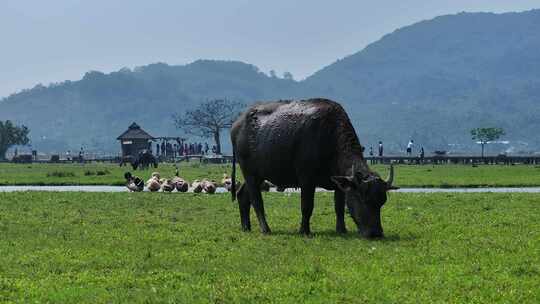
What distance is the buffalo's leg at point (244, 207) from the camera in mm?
19844

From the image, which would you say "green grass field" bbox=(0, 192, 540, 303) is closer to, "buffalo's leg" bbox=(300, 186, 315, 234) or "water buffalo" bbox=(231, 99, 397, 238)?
"buffalo's leg" bbox=(300, 186, 315, 234)

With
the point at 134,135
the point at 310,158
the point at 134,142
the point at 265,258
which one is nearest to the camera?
the point at 265,258

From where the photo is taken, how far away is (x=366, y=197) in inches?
662

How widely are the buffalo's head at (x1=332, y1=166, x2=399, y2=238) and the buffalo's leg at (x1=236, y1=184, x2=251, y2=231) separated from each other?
Answer: 11.0 feet

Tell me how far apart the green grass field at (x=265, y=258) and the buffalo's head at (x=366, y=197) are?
521 mm

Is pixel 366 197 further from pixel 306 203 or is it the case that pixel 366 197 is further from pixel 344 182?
pixel 306 203

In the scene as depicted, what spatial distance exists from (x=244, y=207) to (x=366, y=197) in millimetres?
4256

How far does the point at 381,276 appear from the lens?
41.3ft

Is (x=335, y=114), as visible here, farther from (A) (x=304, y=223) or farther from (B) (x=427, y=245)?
(B) (x=427, y=245)

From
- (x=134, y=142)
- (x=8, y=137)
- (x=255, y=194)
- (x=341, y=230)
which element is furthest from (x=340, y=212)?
(x=8, y=137)

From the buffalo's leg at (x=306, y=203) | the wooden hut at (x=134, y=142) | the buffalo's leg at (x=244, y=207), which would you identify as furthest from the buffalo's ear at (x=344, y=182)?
the wooden hut at (x=134, y=142)

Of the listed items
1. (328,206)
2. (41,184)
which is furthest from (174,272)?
(41,184)

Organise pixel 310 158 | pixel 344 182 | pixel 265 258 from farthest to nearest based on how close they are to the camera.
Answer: pixel 310 158 < pixel 344 182 < pixel 265 258

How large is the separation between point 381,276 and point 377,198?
4324 millimetres
